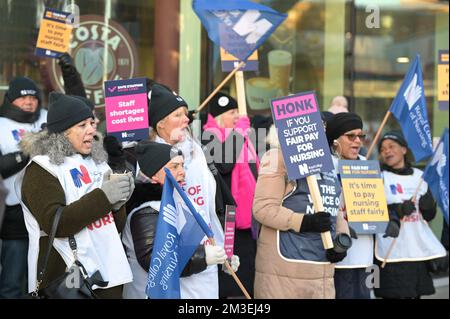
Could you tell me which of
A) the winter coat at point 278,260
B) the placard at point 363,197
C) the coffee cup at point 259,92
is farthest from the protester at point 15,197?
the coffee cup at point 259,92

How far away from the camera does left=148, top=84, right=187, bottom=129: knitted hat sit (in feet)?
15.9

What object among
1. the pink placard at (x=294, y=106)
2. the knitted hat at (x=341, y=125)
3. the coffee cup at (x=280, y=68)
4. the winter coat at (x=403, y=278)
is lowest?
the winter coat at (x=403, y=278)

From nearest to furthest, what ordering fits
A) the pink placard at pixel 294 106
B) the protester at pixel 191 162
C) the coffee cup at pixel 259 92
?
the protester at pixel 191 162 → the pink placard at pixel 294 106 → the coffee cup at pixel 259 92

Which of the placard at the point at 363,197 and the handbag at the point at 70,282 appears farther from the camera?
the placard at the point at 363,197

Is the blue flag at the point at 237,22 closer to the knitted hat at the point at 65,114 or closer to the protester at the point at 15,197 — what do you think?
the protester at the point at 15,197

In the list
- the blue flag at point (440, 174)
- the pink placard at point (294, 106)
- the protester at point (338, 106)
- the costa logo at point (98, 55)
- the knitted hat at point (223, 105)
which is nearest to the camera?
the pink placard at point (294, 106)

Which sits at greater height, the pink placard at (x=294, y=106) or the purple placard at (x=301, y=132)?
the pink placard at (x=294, y=106)

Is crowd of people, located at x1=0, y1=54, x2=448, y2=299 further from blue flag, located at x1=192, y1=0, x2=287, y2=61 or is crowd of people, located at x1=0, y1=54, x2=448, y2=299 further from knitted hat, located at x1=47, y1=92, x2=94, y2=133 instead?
blue flag, located at x1=192, y1=0, x2=287, y2=61

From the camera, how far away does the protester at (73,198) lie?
4.10m

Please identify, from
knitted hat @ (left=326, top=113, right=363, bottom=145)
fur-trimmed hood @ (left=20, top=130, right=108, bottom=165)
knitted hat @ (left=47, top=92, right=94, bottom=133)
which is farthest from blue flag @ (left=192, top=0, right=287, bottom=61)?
fur-trimmed hood @ (left=20, top=130, right=108, bottom=165)

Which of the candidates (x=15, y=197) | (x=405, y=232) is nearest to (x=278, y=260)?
(x=405, y=232)

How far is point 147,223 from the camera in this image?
4.28 metres

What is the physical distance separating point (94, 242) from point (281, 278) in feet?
4.54
